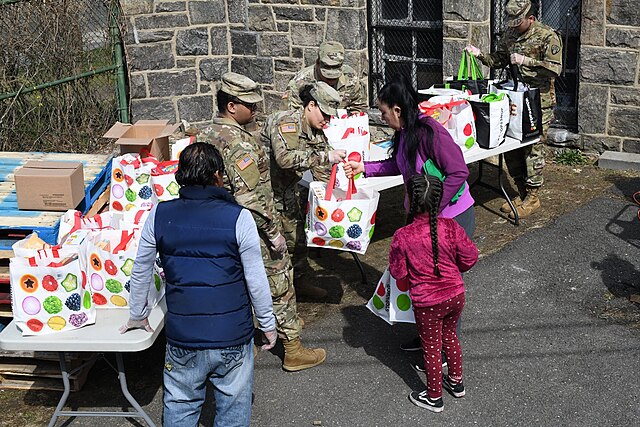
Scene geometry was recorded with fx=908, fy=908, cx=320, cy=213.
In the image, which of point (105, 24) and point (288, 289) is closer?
point (288, 289)

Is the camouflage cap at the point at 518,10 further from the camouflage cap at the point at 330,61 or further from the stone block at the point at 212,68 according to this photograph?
the stone block at the point at 212,68

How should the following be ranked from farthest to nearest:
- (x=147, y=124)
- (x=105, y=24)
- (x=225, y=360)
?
(x=105, y=24), (x=147, y=124), (x=225, y=360)

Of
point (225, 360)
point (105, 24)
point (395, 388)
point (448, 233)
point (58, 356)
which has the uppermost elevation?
point (105, 24)

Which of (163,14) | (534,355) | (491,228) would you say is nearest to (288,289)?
(534,355)

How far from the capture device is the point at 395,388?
5.76 meters

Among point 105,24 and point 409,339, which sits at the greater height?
point 105,24

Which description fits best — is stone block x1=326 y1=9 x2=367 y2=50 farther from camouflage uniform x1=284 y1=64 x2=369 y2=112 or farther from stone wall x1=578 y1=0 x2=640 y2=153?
stone wall x1=578 y1=0 x2=640 y2=153

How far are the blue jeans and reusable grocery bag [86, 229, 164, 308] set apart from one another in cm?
92

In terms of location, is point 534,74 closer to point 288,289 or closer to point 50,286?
point 288,289

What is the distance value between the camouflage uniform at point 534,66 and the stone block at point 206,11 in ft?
11.5

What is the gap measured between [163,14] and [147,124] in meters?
3.54

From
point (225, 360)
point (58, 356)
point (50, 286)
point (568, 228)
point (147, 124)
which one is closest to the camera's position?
point (225, 360)

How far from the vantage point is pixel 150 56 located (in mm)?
10477

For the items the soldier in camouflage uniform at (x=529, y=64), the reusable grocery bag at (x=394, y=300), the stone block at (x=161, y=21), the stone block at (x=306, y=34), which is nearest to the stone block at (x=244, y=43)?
the stone block at (x=306, y=34)
